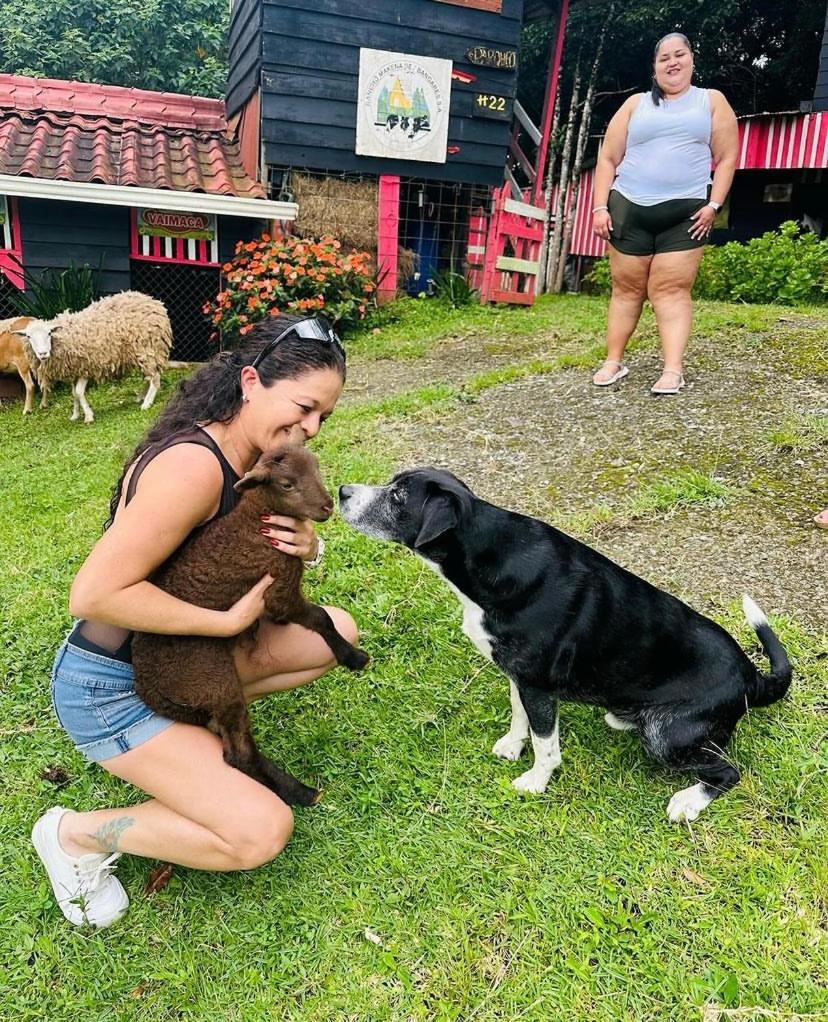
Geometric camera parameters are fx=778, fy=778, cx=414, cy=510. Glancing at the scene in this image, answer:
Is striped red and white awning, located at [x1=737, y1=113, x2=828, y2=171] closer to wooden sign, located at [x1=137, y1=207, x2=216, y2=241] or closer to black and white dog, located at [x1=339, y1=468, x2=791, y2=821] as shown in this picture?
wooden sign, located at [x1=137, y1=207, x2=216, y2=241]

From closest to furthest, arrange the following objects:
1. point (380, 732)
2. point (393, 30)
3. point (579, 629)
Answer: point (579, 629) < point (380, 732) < point (393, 30)

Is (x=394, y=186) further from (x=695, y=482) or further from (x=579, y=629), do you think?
(x=579, y=629)

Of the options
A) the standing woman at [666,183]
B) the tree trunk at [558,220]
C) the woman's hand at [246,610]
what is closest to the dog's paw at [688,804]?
the woman's hand at [246,610]

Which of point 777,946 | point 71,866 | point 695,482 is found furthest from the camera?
point 695,482

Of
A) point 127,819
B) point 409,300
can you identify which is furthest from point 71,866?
point 409,300

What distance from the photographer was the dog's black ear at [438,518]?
2.58m

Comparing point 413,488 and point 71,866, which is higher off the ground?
point 413,488

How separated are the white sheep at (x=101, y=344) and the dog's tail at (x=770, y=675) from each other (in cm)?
753

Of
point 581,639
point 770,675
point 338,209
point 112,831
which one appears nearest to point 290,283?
point 338,209

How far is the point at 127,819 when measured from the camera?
231cm

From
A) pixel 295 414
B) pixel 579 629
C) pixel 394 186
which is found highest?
pixel 394 186

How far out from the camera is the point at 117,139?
38.1ft

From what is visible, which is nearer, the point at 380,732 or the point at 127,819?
the point at 127,819

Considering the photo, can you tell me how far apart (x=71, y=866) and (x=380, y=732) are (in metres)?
1.21
